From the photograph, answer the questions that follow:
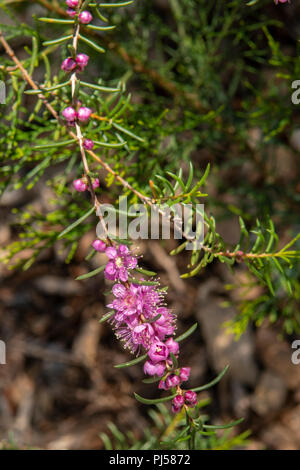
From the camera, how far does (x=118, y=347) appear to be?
2.87 metres

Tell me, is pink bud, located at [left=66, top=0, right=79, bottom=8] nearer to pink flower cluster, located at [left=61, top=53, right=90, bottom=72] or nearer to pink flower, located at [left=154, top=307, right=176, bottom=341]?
pink flower cluster, located at [left=61, top=53, right=90, bottom=72]

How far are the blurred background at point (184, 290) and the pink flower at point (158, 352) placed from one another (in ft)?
4.16

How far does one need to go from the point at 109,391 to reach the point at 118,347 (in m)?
0.30

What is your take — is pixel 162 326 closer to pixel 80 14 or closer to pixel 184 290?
pixel 80 14

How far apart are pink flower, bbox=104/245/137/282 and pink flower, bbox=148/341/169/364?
17cm

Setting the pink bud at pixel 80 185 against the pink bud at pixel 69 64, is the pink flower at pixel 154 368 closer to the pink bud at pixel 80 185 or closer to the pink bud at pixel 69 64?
the pink bud at pixel 80 185

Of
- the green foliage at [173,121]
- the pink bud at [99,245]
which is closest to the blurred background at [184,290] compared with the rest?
the green foliage at [173,121]

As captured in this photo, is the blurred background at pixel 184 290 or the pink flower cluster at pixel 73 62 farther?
the blurred background at pixel 184 290

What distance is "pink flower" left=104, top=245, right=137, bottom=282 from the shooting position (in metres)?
0.96

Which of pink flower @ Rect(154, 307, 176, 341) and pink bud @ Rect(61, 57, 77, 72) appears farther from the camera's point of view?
pink bud @ Rect(61, 57, 77, 72)

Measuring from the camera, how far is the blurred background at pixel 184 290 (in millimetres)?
2229

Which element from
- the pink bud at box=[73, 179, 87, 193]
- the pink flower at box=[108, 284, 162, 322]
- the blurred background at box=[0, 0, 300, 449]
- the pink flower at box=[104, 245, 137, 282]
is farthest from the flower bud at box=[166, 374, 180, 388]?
the blurred background at box=[0, 0, 300, 449]

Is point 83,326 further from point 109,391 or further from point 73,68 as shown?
point 73,68
